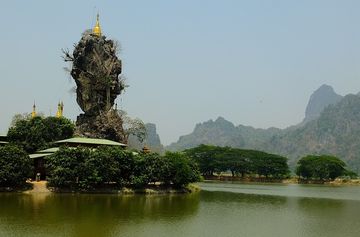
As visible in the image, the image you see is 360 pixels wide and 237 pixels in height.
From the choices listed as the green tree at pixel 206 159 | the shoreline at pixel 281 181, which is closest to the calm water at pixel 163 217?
the shoreline at pixel 281 181

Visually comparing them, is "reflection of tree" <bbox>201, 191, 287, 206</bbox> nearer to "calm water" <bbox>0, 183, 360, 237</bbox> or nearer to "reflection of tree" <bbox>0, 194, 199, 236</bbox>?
"calm water" <bbox>0, 183, 360, 237</bbox>

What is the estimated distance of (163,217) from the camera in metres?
34.8

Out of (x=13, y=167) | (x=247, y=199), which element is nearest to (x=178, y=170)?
(x=247, y=199)

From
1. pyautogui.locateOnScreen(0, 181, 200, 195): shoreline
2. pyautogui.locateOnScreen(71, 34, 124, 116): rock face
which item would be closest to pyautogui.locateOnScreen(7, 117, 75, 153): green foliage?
pyautogui.locateOnScreen(71, 34, 124, 116): rock face

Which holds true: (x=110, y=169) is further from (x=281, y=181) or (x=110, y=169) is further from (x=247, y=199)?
(x=281, y=181)

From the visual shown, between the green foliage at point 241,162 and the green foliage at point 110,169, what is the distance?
57146 millimetres

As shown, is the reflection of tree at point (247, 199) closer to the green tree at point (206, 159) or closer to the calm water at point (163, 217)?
the calm water at point (163, 217)

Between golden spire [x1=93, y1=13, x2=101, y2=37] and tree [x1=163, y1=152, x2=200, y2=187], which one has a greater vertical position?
golden spire [x1=93, y1=13, x2=101, y2=37]

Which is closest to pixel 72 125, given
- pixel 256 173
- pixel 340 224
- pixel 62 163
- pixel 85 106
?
pixel 85 106

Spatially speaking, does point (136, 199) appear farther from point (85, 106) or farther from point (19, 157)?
point (85, 106)

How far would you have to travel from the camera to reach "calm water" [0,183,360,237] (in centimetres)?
2814

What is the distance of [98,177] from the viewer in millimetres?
50781

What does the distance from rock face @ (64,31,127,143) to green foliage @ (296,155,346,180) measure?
55.6 metres

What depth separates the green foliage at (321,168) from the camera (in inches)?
4375
